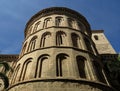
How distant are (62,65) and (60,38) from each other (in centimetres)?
402

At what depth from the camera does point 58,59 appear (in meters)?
13.7

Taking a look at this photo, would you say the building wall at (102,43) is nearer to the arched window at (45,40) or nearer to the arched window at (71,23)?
the arched window at (71,23)

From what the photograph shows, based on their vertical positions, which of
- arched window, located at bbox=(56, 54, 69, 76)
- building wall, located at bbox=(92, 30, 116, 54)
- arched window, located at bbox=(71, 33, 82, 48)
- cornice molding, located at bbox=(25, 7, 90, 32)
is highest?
building wall, located at bbox=(92, 30, 116, 54)

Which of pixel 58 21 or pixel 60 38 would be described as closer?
pixel 60 38

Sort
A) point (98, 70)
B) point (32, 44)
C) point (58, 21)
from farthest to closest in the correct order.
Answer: point (58, 21) < point (32, 44) < point (98, 70)

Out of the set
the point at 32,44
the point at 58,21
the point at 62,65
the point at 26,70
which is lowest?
the point at 62,65

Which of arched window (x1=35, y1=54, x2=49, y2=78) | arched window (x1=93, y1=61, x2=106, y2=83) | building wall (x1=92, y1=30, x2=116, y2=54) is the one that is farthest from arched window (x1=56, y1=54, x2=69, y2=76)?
building wall (x1=92, y1=30, x2=116, y2=54)

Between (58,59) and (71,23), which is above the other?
(71,23)

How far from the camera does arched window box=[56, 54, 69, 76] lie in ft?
40.9

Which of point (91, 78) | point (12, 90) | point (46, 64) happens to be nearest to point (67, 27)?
point (46, 64)

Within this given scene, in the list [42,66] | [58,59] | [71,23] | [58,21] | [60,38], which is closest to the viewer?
[42,66]

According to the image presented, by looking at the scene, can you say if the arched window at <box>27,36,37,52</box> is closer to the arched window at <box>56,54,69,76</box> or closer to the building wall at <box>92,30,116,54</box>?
the arched window at <box>56,54,69,76</box>

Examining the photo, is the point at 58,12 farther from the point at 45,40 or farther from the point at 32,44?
the point at 32,44

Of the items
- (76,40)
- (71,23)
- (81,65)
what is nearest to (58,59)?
(81,65)
